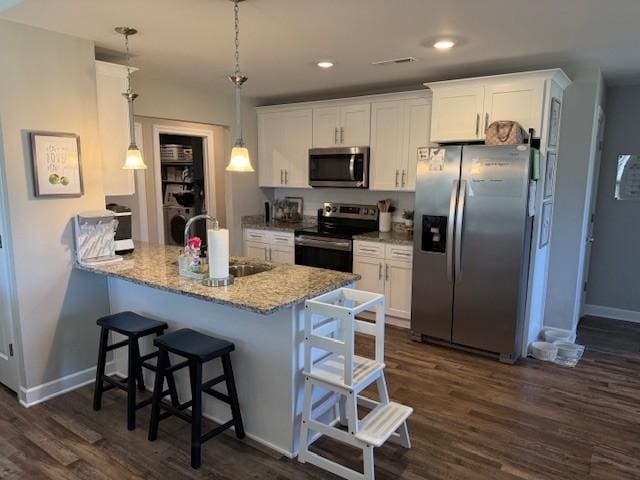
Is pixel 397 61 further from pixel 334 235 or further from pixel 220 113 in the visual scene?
pixel 220 113

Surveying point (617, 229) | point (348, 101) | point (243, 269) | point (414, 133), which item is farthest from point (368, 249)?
point (617, 229)

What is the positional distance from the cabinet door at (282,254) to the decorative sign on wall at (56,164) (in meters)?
2.34

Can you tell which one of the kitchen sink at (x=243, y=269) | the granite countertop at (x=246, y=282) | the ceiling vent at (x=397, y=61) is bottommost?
the kitchen sink at (x=243, y=269)

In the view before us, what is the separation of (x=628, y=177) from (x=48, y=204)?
5106mm

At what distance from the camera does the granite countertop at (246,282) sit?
2.16 m

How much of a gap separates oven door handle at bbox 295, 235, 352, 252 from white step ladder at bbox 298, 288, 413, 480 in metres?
1.99

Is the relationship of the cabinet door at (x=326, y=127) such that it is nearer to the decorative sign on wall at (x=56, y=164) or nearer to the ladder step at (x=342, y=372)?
the decorative sign on wall at (x=56, y=164)

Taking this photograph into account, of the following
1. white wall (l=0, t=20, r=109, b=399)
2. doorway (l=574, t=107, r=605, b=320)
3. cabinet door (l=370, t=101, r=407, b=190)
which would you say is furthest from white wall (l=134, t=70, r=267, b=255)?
doorway (l=574, t=107, r=605, b=320)

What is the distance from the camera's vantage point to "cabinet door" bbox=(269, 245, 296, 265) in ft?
16.1

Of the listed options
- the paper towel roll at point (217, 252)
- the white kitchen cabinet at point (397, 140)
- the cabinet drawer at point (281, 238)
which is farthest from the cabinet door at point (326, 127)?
the paper towel roll at point (217, 252)

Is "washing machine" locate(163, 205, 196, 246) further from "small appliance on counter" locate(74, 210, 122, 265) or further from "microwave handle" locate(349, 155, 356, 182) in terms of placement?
"small appliance on counter" locate(74, 210, 122, 265)

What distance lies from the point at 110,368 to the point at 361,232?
Result: 268 cm

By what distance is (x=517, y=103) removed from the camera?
3453 millimetres

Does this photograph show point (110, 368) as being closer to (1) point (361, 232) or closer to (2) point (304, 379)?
(2) point (304, 379)
